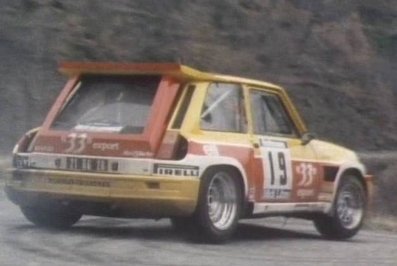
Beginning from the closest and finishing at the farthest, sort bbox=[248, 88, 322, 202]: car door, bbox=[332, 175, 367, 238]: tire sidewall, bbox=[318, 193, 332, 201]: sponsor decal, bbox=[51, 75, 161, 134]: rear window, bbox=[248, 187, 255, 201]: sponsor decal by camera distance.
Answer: bbox=[51, 75, 161, 134]: rear window < bbox=[248, 187, 255, 201]: sponsor decal < bbox=[248, 88, 322, 202]: car door < bbox=[318, 193, 332, 201]: sponsor decal < bbox=[332, 175, 367, 238]: tire sidewall

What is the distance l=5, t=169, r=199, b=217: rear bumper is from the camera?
13.4m

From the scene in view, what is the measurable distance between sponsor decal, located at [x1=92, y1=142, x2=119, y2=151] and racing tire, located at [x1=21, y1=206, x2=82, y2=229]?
2.99 feet

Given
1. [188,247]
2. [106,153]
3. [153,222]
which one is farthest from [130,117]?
[153,222]

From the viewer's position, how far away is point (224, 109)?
47.2 ft

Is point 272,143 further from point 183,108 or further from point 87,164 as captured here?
point 87,164

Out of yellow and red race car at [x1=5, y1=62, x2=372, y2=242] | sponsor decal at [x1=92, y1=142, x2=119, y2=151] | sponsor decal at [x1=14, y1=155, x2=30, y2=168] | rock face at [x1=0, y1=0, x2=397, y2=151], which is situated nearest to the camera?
yellow and red race car at [x1=5, y1=62, x2=372, y2=242]

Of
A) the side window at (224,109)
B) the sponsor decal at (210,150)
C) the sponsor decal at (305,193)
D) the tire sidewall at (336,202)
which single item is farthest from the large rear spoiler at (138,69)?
the tire sidewall at (336,202)

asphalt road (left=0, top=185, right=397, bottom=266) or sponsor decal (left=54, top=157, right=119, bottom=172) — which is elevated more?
sponsor decal (left=54, top=157, right=119, bottom=172)

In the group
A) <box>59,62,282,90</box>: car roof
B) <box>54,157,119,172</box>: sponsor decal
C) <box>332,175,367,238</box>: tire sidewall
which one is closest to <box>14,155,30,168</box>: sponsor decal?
<box>54,157,119,172</box>: sponsor decal

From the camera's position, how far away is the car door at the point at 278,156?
14594 mm

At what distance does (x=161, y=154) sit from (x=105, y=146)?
545mm

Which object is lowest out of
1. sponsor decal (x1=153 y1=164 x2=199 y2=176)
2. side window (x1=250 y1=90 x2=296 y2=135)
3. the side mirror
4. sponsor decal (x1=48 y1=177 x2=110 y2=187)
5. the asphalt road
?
the asphalt road

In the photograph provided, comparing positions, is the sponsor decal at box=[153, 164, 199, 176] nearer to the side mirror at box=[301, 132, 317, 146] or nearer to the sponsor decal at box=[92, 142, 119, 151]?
the sponsor decal at box=[92, 142, 119, 151]

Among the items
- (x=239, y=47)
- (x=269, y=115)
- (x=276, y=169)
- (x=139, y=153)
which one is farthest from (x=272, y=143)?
(x=239, y=47)
